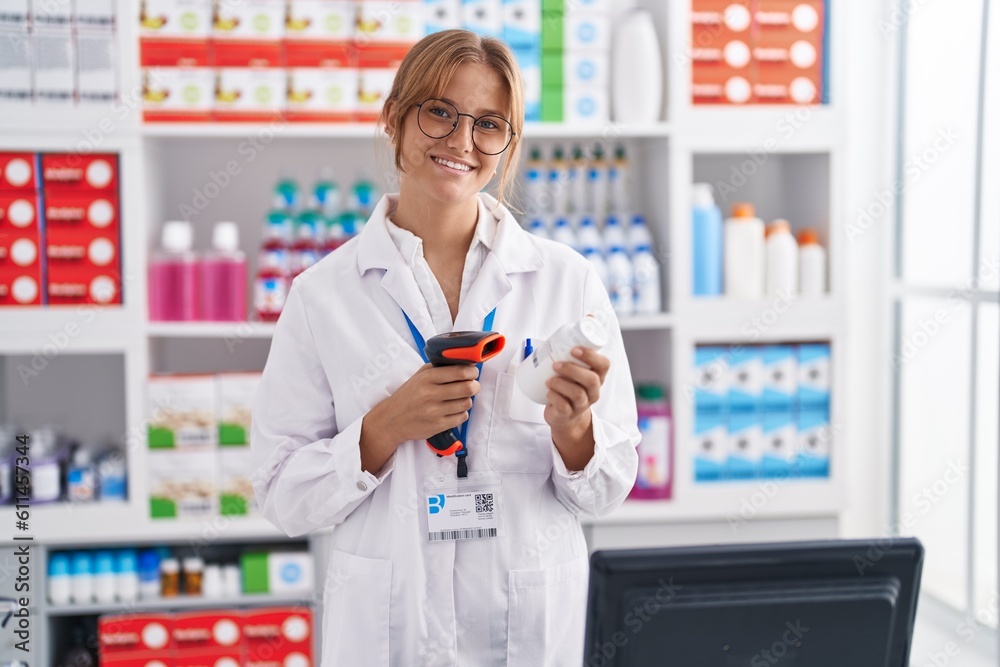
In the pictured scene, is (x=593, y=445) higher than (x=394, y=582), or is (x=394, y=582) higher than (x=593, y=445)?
(x=593, y=445)

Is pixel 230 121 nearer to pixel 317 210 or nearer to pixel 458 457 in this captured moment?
pixel 317 210

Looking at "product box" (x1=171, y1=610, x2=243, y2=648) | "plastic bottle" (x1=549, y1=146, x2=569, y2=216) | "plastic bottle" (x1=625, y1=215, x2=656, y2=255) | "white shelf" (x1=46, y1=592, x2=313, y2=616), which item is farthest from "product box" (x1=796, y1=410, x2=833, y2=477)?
"product box" (x1=171, y1=610, x2=243, y2=648)

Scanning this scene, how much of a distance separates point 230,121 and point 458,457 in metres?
1.71

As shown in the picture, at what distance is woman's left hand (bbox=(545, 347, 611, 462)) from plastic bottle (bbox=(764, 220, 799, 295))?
5.55 feet

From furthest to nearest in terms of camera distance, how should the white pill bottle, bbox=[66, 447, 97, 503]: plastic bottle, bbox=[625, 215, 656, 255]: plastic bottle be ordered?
bbox=[625, 215, 656, 255]: plastic bottle
bbox=[66, 447, 97, 503]: plastic bottle
the white pill bottle

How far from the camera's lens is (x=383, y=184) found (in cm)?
306

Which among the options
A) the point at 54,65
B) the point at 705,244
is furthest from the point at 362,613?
the point at 54,65

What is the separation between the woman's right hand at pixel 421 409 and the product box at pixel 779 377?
5.69 feet

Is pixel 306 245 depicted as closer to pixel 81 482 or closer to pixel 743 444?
pixel 81 482

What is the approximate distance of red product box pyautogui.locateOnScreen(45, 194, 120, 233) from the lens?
8.79 ft

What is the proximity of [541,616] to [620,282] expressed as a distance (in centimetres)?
150

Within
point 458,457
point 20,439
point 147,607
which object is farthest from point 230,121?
point 458,457

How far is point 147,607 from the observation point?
9.04 ft

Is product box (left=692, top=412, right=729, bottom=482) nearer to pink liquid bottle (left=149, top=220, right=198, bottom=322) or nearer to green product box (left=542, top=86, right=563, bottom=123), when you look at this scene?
green product box (left=542, top=86, right=563, bottom=123)
